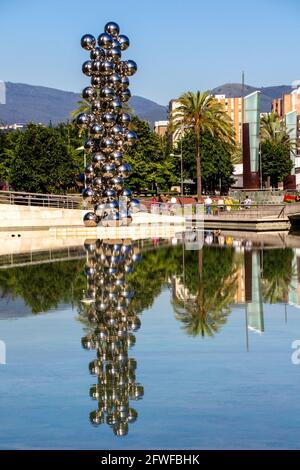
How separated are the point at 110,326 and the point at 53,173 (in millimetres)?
54901

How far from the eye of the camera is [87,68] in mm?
38281

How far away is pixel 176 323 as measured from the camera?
14.0 meters

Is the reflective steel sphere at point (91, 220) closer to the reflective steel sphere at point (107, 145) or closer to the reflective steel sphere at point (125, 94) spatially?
the reflective steel sphere at point (107, 145)

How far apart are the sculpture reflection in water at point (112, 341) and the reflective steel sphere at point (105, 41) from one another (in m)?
15.7

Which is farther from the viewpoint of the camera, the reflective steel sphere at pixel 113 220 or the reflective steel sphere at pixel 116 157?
the reflective steel sphere at pixel 113 220

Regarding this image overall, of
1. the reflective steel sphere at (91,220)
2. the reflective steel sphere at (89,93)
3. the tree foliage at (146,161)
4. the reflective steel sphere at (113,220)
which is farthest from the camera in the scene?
the tree foliage at (146,161)

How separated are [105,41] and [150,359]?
28.5 metres

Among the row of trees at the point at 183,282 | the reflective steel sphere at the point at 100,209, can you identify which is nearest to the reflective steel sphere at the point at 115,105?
the reflective steel sphere at the point at 100,209

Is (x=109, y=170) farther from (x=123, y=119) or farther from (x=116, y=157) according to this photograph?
(x=123, y=119)

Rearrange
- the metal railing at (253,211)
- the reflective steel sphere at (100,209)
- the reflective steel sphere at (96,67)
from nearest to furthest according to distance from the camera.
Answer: the reflective steel sphere at (96,67)
the reflective steel sphere at (100,209)
the metal railing at (253,211)

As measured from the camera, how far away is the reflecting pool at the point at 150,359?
7863 millimetres

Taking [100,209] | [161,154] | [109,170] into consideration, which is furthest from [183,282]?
[161,154]

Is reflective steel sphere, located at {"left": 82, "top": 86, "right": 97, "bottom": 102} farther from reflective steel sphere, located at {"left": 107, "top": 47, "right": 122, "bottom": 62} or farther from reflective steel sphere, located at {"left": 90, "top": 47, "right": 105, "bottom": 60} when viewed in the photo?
reflective steel sphere, located at {"left": 107, "top": 47, "right": 122, "bottom": 62}
